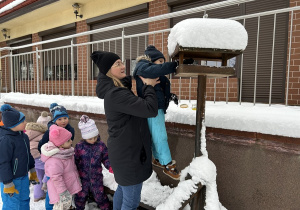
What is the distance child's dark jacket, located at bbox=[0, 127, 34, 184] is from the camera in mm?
2471

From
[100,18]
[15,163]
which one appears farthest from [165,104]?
[100,18]

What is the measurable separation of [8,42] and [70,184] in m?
10.6

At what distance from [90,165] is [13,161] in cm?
90

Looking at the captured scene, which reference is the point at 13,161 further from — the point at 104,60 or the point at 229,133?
the point at 229,133

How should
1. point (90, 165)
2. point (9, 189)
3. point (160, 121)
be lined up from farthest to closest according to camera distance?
point (90, 165) < point (9, 189) < point (160, 121)

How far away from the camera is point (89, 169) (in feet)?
9.04

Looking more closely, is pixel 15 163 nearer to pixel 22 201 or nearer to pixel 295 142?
pixel 22 201

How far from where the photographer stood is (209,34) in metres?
1.56

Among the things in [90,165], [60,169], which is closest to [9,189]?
[60,169]

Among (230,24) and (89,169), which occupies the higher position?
(230,24)

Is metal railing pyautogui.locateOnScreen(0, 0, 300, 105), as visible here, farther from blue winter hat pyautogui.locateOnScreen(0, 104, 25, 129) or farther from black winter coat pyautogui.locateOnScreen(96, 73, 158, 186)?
blue winter hat pyautogui.locateOnScreen(0, 104, 25, 129)

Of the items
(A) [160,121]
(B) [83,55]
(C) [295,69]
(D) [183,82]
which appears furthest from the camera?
(B) [83,55]

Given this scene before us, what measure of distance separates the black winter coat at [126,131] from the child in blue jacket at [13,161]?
1462 millimetres

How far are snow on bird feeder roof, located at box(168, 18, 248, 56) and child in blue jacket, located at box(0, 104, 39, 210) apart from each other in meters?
2.25
